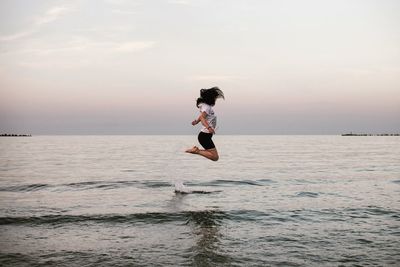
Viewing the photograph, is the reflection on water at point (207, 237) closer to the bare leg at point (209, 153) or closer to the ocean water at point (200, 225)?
the ocean water at point (200, 225)

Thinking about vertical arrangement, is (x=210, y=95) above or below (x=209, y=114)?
above

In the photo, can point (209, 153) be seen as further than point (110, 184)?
No

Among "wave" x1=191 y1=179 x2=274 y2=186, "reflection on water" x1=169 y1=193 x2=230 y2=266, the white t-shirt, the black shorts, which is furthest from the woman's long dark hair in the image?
"wave" x1=191 y1=179 x2=274 y2=186

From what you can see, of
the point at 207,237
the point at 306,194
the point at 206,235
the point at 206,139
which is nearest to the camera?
the point at 207,237

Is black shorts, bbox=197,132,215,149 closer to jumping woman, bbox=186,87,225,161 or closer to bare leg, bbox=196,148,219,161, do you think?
jumping woman, bbox=186,87,225,161

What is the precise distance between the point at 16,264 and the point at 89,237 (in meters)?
1.97

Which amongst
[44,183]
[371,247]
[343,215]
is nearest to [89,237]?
[371,247]

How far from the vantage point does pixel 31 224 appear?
9.80 metres

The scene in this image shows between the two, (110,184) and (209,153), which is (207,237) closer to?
(209,153)

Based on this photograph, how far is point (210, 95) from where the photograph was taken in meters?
11.3

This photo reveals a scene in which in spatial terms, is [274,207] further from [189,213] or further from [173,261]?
[173,261]

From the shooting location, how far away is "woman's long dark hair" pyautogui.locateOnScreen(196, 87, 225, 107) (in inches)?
441

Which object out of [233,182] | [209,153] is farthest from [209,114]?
[233,182]

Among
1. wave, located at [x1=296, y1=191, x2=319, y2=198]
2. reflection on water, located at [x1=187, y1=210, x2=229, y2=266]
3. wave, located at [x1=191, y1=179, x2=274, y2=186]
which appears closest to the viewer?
reflection on water, located at [x1=187, y1=210, x2=229, y2=266]
